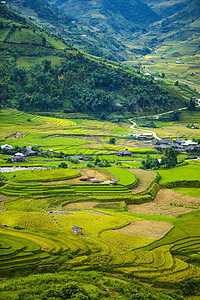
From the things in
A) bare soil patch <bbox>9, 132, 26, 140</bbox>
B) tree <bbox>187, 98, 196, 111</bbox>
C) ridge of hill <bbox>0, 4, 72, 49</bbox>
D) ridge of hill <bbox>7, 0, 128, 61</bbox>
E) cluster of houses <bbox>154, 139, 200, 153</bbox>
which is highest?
ridge of hill <bbox>7, 0, 128, 61</bbox>

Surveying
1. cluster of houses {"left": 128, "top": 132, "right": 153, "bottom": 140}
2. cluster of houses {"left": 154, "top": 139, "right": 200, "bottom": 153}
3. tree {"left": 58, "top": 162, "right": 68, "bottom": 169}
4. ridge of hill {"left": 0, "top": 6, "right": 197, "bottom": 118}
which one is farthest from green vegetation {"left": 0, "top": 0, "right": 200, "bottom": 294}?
cluster of houses {"left": 154, "top": 139, "right": 200, "bottom": 153}

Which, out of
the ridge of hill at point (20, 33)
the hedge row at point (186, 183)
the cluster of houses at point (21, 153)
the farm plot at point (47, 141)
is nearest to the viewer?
the hedge row at point (186, 183)

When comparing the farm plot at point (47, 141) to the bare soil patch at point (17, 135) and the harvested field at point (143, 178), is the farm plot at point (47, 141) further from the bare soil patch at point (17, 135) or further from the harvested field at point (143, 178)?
the harvested field at point (143, 178)

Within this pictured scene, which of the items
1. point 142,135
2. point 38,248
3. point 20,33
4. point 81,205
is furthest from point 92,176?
point 20,33

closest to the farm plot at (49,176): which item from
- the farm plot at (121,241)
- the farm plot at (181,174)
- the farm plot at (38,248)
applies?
the farm plot at (181,174)

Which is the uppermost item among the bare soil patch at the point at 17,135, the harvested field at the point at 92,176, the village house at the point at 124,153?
the bare soil patch at the point at 17,135

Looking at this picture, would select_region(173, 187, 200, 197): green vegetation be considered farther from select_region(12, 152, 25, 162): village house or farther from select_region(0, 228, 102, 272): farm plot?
select_region(12, 152, 25, 162): village house
